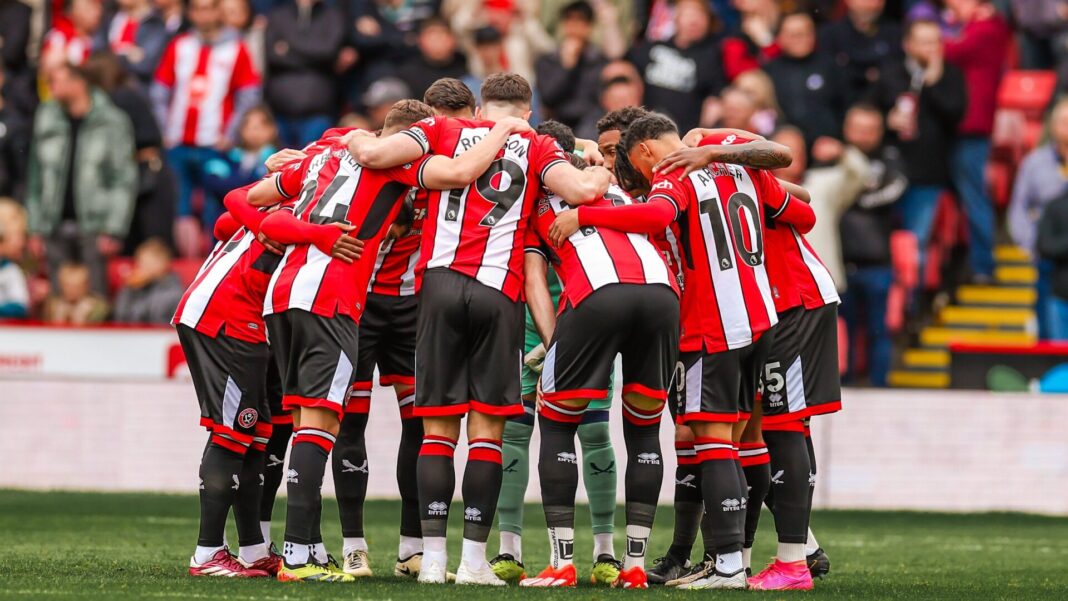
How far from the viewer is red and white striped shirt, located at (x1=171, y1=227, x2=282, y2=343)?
8.12 metres

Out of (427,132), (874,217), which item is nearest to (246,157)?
(874,217)

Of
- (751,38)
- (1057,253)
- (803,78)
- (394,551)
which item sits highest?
(751,38)

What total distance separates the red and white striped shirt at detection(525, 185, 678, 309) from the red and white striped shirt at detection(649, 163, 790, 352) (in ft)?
0.58

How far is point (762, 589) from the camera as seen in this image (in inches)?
307

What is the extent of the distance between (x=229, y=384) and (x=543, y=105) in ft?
27.5

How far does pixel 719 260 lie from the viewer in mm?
7988

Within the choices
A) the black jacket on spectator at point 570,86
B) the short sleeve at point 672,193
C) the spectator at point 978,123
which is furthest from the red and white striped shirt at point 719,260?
the spectator at point 978,123

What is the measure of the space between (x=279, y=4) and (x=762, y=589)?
11.3 metres

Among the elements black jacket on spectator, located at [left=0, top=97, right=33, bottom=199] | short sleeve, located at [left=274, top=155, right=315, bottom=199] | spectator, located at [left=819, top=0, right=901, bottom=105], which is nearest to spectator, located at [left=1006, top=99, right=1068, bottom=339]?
spectator, located at [left=819, top=0, right=901, bottom=105]

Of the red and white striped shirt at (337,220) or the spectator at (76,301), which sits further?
the spectator at (76,301)

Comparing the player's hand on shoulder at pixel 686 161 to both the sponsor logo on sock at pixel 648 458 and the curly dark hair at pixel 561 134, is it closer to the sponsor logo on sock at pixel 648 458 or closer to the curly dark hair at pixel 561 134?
the curly dark hair at pixel 561 134

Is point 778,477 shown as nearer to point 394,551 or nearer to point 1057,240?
point 394,551

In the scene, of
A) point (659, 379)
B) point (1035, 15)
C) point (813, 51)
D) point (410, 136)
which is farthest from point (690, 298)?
point (1035, 15)

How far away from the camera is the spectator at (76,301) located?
1574 centimetres
